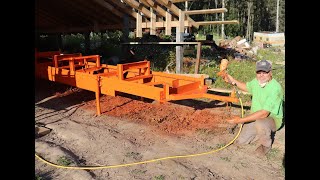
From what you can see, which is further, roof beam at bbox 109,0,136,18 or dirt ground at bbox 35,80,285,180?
roof beam at bbox 109,0,136,18

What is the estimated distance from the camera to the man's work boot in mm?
5033

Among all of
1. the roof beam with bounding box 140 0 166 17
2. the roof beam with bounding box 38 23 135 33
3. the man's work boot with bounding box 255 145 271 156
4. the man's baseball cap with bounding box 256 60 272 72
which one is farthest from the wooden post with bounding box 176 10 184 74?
the man's work boot with bounding box 255 145 271 156

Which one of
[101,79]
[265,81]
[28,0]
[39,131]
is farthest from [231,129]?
[28,0]

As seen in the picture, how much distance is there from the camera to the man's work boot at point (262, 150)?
503 cm

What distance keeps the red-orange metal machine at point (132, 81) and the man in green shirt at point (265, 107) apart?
450 millimetres

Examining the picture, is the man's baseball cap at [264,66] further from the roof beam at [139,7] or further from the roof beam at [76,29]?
the roof beam at [76,29]

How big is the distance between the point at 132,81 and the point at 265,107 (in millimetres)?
2956

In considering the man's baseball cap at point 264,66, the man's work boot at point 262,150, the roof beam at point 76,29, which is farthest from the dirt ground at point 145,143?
the roof beam at point 76,29

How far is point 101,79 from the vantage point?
6.62 meters

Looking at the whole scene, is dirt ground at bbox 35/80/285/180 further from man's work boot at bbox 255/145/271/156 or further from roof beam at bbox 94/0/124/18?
roof beam at bbox 94/0/124/18

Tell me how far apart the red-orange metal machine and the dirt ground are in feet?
2.52

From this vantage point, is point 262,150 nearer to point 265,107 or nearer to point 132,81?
point 265,107

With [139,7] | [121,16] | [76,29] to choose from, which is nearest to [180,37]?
[139,7]
